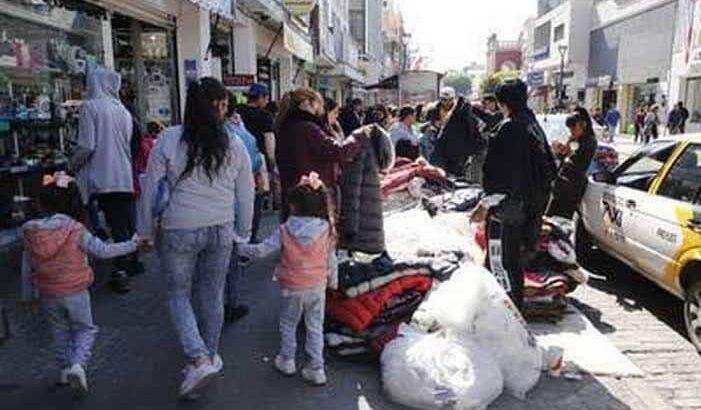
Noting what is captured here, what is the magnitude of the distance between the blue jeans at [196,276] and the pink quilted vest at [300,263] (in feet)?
1.06

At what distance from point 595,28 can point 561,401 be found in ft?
186

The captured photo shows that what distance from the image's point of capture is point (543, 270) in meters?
5.54

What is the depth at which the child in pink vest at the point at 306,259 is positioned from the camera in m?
3.89

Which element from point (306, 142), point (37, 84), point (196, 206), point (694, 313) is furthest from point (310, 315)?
point (37, 84)

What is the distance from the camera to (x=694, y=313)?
192 inches

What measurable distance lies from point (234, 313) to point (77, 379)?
1.55m

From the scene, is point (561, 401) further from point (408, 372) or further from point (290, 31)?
point (290, 31)

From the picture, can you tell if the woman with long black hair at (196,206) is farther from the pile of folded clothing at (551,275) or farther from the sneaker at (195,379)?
the pile of folded clothing at (551,275)

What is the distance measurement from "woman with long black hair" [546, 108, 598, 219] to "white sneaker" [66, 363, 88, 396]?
4.50 metres

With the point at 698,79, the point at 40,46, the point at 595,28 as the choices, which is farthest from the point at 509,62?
the point at 40,46

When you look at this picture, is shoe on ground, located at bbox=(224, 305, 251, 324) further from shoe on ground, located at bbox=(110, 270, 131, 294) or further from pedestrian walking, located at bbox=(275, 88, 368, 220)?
shoe on ground, located at bbox=(110, 270, 131, 294)

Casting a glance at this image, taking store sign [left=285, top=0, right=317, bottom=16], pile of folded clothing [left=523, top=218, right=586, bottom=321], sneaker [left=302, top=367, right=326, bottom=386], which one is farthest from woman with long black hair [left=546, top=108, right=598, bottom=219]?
store sign [left=285, top=0, right=317, bottom=16]

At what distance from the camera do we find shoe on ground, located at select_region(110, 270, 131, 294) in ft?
18.9

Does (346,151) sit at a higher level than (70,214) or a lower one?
higher
